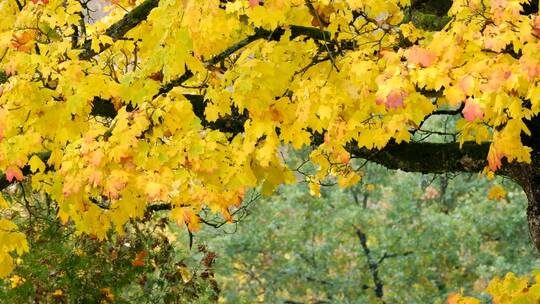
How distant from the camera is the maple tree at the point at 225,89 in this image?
442cm

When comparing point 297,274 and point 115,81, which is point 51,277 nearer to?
point 115,81

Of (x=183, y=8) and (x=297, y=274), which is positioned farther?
(x=297, y=274)

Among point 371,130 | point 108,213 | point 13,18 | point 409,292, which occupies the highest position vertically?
point 409,292

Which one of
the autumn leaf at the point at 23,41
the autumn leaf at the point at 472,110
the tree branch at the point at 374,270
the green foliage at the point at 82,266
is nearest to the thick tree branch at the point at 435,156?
the autumn leaf at the point at 472,110

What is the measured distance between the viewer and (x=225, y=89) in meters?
5.44

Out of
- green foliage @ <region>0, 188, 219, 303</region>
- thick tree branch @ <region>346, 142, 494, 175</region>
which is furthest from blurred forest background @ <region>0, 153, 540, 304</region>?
thick tree branch @ <region>346, 142, 494, 175</region>

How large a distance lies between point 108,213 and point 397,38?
262 cm

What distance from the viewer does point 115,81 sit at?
5.39m

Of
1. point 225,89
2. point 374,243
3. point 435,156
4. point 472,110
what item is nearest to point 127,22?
point 225,89

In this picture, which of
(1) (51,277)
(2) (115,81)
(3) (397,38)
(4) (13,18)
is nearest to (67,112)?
(2) (115,81)

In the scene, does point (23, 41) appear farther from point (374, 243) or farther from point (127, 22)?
point (374, 243)

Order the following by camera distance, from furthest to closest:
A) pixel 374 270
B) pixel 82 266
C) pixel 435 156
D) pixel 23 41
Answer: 1. pixel 374 270
2. pixel 82 266
3. pixel 435 156
4. pixel 23 41

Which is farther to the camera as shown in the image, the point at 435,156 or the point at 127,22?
the point at 435,156

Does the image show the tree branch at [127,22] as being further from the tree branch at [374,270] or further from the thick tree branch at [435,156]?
the tree branch at [374,270]
